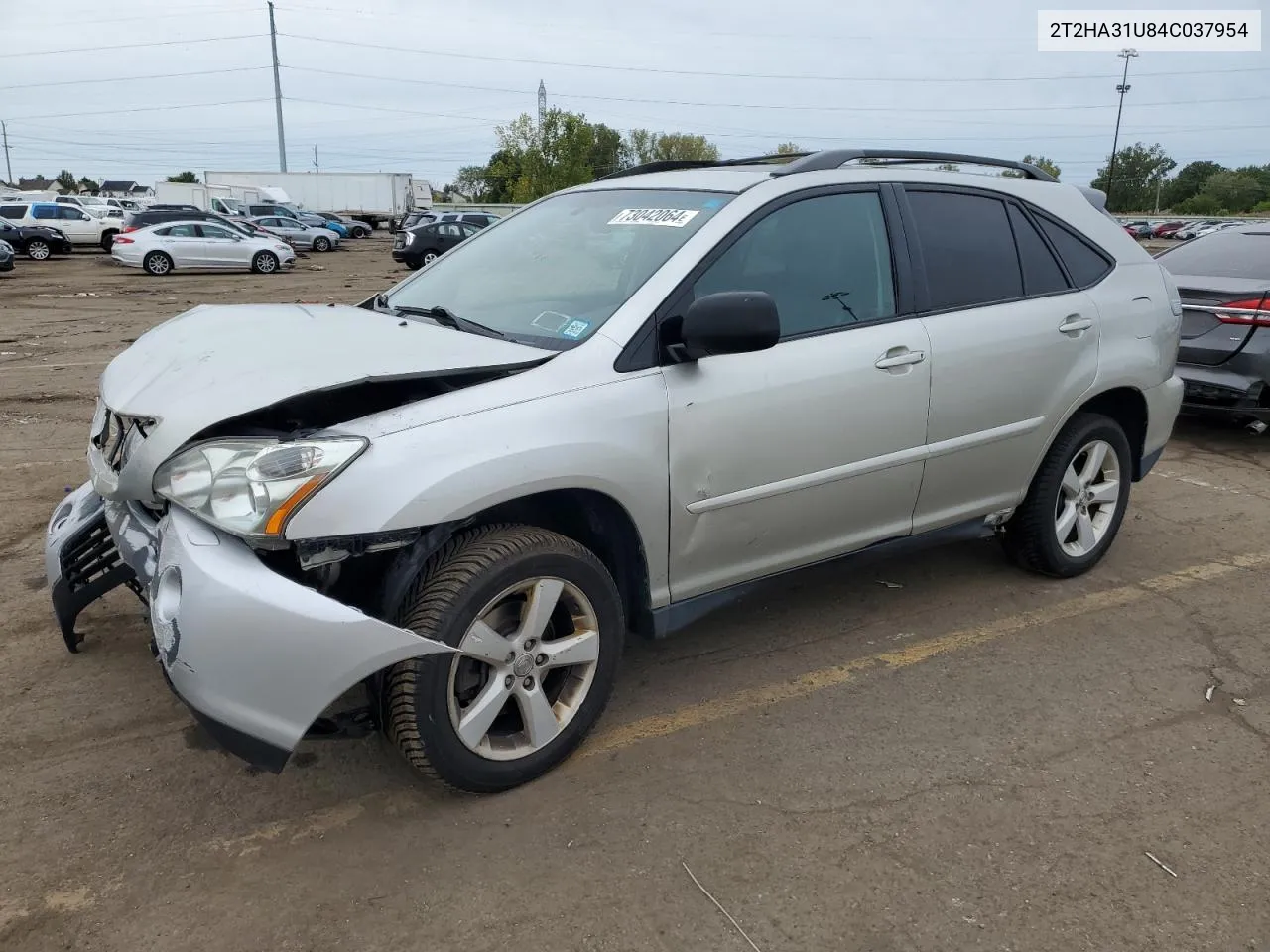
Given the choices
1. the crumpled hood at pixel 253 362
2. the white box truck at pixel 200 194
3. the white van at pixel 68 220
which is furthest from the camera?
the white box truck at pixel 200 194

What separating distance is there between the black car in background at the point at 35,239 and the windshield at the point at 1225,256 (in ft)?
98.6

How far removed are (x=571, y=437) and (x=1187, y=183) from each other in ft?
358

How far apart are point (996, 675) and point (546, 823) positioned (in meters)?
1.85

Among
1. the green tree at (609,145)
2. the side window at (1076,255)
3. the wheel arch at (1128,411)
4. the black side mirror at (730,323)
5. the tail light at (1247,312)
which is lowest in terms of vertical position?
the wheel arch at (1128,411)

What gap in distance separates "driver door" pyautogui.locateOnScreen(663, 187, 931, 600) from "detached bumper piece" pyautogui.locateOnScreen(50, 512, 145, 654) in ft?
5.81

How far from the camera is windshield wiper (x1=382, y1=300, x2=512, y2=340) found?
3.15 m

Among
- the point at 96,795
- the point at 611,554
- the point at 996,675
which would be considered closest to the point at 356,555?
the point at 611,554

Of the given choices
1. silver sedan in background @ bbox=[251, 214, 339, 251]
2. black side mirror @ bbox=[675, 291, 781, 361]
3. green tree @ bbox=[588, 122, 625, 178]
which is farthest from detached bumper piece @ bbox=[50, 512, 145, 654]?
green tree @ bbox=[588, 122, 625, 178]

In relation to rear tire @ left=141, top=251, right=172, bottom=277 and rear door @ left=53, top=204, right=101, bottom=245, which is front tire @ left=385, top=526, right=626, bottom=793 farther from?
rear door @ left=53, top=204, right=101, bottom=245

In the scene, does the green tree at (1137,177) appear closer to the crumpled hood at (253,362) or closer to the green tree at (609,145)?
the green tree at (609,145)

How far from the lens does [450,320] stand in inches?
130

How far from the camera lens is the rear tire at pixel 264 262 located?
26.0 metres

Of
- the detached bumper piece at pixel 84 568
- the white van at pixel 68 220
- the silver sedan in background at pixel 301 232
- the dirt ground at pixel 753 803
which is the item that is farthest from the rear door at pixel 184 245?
the detached bumper piece at pixel 84 568

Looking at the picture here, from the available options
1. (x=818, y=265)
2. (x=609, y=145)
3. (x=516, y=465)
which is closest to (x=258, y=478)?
(x=516, y=465)
